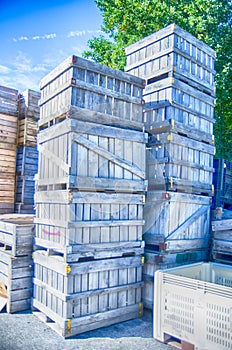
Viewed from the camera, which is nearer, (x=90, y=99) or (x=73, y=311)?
(x=73, y=311)

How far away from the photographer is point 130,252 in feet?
20.0

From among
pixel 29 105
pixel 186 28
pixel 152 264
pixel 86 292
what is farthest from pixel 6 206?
pixel 186 28

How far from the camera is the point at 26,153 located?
9.74 meters

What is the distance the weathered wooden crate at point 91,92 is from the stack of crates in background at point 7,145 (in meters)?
3.72

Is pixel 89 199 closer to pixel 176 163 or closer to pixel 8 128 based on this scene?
pixel 176 163

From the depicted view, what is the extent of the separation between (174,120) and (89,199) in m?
2.54

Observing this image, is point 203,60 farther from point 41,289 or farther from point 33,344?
point 33,344

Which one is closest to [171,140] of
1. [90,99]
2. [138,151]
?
[138,151]

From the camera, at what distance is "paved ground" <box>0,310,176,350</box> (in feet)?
15.8

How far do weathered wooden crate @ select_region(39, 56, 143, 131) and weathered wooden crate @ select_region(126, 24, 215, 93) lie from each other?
852 millimetres

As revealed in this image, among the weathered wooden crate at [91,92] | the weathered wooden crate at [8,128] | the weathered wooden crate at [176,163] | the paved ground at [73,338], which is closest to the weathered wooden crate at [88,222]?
the weathered wooden crate at [176,163]

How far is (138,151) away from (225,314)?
10.7ft

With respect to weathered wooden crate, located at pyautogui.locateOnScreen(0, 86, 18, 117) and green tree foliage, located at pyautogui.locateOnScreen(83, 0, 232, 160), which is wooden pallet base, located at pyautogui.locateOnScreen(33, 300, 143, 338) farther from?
green tree foliage, located at pyautogui.locateOnScreen(83, 0, 232, 160)

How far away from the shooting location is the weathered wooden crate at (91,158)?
5.44m
